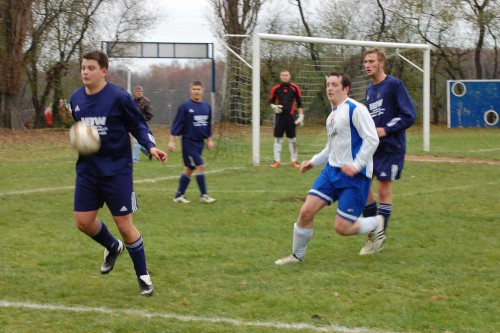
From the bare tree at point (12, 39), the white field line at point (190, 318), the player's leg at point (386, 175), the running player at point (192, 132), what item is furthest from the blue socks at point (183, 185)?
the bare tree at point (12, 39)

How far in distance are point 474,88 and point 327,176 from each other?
29.5 meters

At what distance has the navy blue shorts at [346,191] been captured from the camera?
6531 millimetres

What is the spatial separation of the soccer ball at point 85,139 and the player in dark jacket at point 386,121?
3.01 metres

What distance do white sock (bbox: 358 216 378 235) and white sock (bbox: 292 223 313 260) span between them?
44 cm

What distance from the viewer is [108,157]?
19.1 feet

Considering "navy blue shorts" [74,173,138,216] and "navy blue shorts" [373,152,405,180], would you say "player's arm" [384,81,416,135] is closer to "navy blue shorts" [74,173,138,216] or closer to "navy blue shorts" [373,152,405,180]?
"navy blue shorts" [373,152,405,180]

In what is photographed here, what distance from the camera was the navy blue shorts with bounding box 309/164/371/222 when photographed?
6.53 metres

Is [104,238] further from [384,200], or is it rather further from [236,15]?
[236,15]

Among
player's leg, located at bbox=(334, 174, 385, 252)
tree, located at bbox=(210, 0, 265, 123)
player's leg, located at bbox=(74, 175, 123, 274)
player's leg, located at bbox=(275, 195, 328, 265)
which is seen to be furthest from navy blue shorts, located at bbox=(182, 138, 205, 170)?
tree, located at bbox=(210, 0, 265, 123)

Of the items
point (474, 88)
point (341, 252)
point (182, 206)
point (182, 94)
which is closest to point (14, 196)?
point (182, 206)

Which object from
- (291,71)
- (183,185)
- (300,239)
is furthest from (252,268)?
(291,71)

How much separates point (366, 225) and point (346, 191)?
45 cm

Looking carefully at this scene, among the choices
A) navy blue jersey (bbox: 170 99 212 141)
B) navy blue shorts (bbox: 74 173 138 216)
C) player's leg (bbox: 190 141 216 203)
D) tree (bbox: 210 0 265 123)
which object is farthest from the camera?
tree (bbox: 210 0 265 123)

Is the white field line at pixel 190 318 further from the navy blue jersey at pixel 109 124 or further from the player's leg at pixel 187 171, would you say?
the player's leg at pixel 187 171
